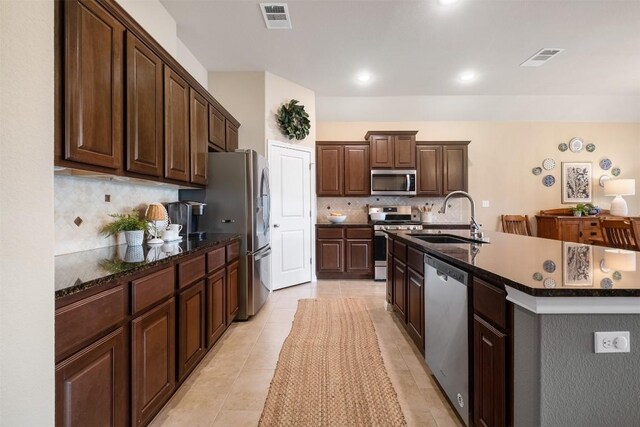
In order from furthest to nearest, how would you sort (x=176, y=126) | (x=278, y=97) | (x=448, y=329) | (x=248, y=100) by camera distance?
(x=278, y=97), (x=248, y=100), (x=176, y=126), (x=448, y=329)

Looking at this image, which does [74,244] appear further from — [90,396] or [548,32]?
[548,32]

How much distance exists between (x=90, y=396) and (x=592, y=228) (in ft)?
22.2

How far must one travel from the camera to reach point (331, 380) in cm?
206

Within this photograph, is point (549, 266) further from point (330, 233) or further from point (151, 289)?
point (330, 233)

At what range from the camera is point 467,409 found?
1.49 m

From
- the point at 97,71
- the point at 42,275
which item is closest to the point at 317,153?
the point at 97,71

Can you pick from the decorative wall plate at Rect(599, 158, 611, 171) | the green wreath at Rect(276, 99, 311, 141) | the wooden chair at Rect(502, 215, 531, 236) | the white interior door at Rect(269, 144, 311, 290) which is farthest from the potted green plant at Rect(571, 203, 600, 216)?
the green wreath at Rect(276, 99, 311, 141)

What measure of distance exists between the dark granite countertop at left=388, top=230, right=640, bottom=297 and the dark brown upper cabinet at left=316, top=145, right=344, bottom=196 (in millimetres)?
3366

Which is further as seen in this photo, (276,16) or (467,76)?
(467,76)

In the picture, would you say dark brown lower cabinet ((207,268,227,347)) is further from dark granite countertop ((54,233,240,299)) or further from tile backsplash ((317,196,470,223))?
tile backsplash ((317,196,470,223))

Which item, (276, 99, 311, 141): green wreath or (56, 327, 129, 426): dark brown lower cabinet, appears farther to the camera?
(276, 99, 311, 141): green wreath

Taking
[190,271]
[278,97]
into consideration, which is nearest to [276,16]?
[278,97]

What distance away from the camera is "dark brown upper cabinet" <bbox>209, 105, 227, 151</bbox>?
315 centimetres

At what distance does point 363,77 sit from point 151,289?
401 centimetres
